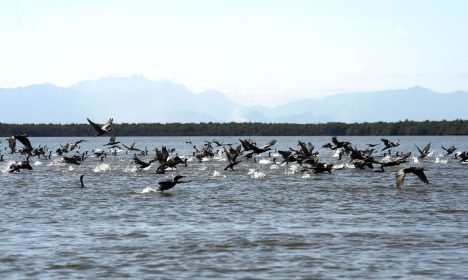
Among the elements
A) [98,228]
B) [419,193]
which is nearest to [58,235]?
[98,228]

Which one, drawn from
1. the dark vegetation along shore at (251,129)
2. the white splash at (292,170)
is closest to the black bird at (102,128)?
the white splash at (292,170)

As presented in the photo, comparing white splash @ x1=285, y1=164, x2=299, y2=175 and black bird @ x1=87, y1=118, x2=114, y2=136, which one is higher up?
black bird @ x1=87, y1=118, x2=114, y2=136

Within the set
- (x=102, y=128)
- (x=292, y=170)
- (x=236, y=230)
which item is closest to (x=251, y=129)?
(x=292, y=170)

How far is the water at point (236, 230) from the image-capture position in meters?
15.0

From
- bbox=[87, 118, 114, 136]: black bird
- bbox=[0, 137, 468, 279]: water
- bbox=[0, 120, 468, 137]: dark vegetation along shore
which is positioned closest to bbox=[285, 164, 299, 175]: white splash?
bbox=[0, 137, 468, 279]: water

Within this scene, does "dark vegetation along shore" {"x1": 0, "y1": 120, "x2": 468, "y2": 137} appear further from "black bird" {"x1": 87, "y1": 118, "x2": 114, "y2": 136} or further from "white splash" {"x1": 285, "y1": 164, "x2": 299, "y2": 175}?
"black bird" {"x1": 87, "y1": 118, "x2": 114, "y2": 136}

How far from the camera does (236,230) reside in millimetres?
19750

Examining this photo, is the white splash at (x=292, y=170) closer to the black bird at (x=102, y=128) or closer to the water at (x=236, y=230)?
the water at (x=236, y=230)

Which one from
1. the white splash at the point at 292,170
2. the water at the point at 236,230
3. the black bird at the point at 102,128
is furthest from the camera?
the white splash at the point at 292,170

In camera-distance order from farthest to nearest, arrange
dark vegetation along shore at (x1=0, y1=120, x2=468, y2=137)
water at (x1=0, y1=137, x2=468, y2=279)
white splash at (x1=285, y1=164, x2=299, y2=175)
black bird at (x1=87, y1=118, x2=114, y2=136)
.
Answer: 1. dark vegetation along shore at (x1=0, y1=120, x2=468, y2=137)
2. white splash at (x1=285, y1=164, x2=299, y2=175)
3. black bird at (x1=87, y1=118, x2=114, y2=136)
4. water at (x1=0, y1=137, x2=468, y2=279)

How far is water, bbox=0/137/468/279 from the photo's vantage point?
1505 centimetres

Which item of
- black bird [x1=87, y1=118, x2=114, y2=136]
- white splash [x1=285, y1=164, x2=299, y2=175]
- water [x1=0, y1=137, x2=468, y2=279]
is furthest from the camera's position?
white splash [x1=285, y1=164, x2=299, y2=175]

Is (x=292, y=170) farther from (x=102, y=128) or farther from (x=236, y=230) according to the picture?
(x=236, y=230)

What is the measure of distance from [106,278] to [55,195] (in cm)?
1611
